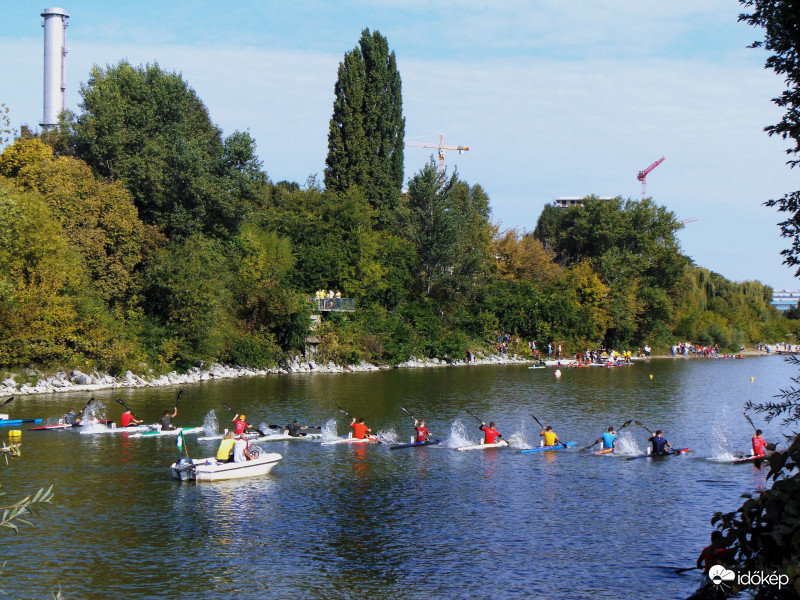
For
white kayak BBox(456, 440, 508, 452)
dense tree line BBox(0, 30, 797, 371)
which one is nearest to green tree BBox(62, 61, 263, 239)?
dense tree line BBox(0, 30, 797, 371)

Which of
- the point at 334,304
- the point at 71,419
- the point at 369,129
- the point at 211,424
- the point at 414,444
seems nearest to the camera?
the point at 414,444

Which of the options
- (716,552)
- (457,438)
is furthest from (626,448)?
(716,552)

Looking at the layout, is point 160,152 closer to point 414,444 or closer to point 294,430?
point 294,430

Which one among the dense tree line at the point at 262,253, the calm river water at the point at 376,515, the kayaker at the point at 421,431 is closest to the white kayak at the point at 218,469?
the calm river water at the point at 376,515

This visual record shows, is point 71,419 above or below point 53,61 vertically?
below

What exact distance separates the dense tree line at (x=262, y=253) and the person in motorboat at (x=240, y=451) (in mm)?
16243

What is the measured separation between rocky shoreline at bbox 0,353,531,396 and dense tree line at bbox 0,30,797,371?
31.7 inches

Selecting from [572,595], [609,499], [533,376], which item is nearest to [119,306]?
[533,376]

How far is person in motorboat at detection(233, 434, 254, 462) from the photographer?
76.2 feet

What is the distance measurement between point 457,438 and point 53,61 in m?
51.8

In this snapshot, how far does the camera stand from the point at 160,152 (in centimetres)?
4991

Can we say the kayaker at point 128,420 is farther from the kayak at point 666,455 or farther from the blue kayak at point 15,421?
the kayak at point 666,455

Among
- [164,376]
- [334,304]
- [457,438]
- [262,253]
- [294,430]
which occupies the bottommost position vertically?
[457,438]

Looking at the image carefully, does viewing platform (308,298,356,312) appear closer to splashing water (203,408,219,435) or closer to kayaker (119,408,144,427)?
splashing water (203,408,219,435)
